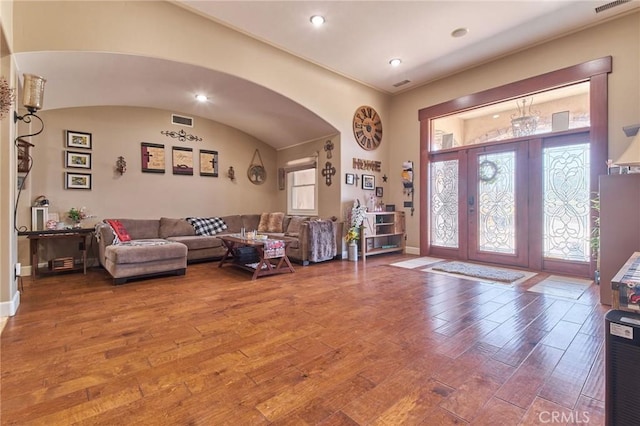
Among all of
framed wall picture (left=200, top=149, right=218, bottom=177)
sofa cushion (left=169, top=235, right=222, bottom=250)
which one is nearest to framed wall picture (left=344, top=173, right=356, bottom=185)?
sofa cushion (left=169, top=235, right=222, bottom=250)

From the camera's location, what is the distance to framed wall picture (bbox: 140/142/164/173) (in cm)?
537

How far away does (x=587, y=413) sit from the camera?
1.33m

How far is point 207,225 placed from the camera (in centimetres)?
573

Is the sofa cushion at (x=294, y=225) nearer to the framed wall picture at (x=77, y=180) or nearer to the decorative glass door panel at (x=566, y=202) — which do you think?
the framed wall picture at (x=77, y=180)

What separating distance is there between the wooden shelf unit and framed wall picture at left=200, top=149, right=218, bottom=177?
341 cm

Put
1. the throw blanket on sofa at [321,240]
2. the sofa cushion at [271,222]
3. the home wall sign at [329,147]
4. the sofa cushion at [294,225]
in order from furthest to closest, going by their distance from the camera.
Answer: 1. the sofa cushion at [271,222]
2. the sofa cushion at [294,225]
3. the home wall sign at [329,147]
4. the throw blanket on sofa at [321,240]

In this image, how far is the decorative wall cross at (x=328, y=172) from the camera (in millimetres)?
5580

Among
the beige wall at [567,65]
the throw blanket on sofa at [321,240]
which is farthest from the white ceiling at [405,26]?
the throw blanket on sofa at [321,240]

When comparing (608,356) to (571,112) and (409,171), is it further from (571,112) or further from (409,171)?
(409,171)

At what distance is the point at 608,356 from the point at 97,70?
506 centimetres

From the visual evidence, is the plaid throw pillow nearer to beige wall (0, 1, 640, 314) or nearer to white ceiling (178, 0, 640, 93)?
beige wall (0, 1, 640, 314)

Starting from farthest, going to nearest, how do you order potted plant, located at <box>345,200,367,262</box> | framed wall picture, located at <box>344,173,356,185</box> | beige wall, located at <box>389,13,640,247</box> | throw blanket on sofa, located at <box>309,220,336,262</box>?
framed wall picture, located at <box>344,173,356,185</box>, potted plant, located at <box>345,200,367,262</box>, throw blanket on sofa, located at <box>309,220,336,262</box>, beige wall, located at <box>389,13,640,247</box>

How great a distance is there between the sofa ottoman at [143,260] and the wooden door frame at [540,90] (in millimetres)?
4399

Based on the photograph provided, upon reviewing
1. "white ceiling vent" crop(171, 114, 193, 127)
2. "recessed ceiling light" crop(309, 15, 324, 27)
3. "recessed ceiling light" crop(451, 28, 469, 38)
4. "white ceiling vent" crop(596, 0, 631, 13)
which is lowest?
"white ceiling vent" crop(171, 114, 193, 127)
